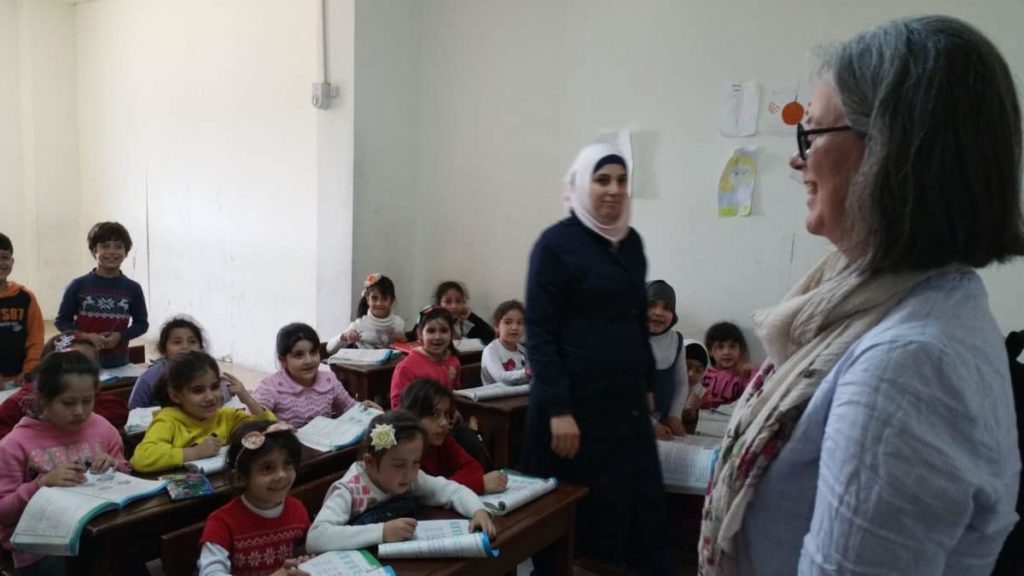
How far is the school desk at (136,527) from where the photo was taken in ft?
5.36

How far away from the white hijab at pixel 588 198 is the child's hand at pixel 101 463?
5.05ft

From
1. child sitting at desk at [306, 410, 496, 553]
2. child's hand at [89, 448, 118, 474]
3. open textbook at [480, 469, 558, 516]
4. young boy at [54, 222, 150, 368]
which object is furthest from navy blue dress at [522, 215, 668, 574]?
young boy at [54, 222, 150, 368]

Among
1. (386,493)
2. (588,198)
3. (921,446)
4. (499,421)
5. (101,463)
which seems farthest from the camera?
(499,421)

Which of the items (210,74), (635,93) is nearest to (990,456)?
(635,93)

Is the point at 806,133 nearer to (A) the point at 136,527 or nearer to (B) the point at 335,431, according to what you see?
(A) the point at 136,527

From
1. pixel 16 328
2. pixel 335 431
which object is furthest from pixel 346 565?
pixel 16 328

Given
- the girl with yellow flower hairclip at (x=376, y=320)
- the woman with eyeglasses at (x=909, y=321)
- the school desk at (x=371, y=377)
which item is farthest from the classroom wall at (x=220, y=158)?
the woman with eyeglasses at (x=909, y=321)

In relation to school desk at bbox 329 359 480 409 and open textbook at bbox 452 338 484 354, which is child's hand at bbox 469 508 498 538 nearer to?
school desk at bbox 329 359 480 409

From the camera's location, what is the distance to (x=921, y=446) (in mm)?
605

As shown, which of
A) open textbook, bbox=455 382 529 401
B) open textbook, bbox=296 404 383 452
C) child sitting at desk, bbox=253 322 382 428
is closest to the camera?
open textbook, bbox=296 404 383 452

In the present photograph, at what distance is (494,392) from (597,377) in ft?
3.28

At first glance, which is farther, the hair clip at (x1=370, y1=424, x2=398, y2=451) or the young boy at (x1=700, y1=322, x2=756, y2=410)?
the young boy at (x1=700, y1=322, x2=756, y2=410)

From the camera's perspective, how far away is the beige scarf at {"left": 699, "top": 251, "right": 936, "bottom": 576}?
0.72m

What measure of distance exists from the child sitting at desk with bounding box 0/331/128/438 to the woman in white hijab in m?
1.46
